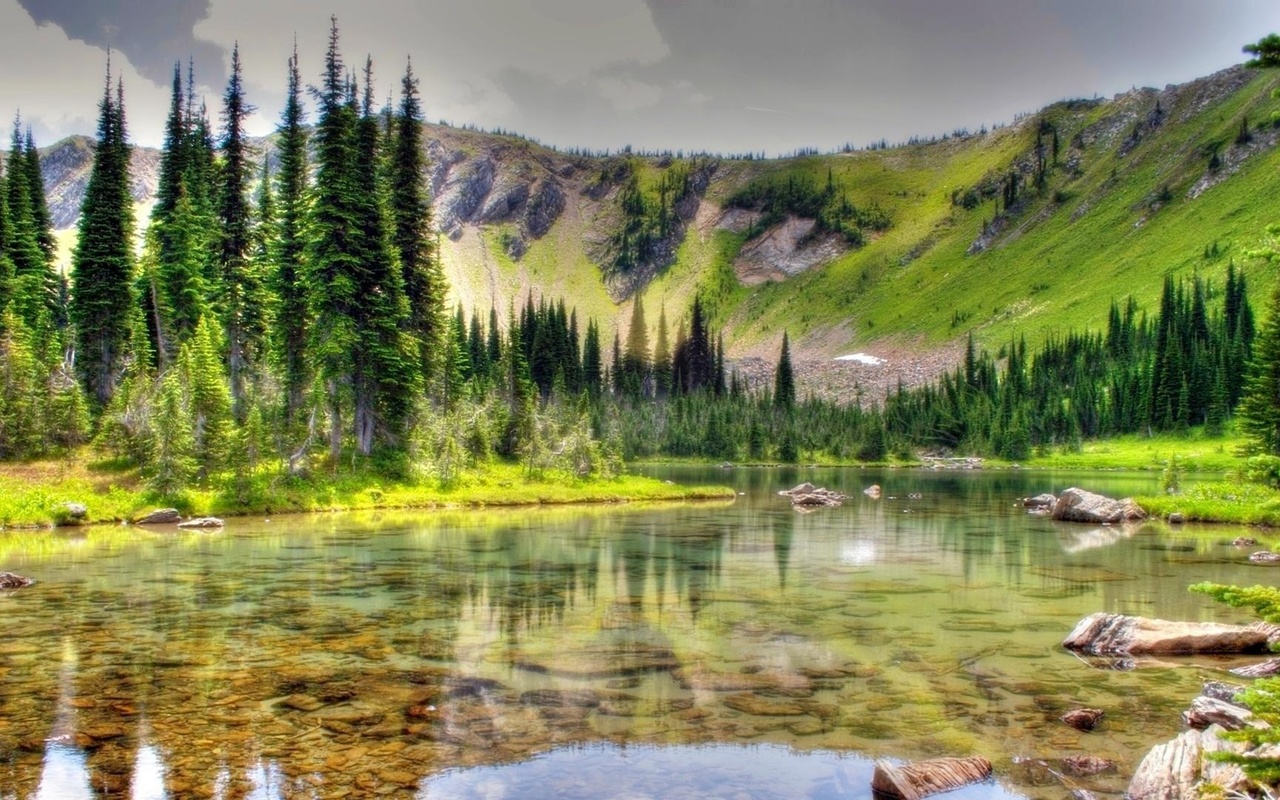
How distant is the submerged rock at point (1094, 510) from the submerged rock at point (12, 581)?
160 ft

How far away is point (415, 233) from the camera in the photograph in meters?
62.8

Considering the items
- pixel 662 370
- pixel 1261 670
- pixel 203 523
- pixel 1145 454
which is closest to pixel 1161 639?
pixel 1261 670

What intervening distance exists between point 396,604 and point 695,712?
11.6m

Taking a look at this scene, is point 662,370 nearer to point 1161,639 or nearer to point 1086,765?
point 1161,639

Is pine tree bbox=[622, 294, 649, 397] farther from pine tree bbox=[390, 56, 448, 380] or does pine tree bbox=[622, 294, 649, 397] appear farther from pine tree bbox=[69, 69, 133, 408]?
pine tree bbox=[69, 69, 133, 408]

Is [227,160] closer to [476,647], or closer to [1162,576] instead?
[476,647]

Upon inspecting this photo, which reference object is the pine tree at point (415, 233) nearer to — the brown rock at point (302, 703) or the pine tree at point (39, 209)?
the pine tree at point (39, 209)

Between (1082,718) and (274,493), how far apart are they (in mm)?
43456

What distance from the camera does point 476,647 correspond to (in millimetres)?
18234

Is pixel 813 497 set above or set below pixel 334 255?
below

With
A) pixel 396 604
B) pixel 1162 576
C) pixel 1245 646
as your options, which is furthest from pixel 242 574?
pixel 1162 576

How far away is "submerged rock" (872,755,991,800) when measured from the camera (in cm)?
1074

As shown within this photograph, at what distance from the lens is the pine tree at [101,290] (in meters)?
57.0

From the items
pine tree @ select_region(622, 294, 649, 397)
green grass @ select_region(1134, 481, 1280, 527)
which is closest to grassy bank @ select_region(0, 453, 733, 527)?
green grass @ select_region(1134, 481, 1280, 527)
